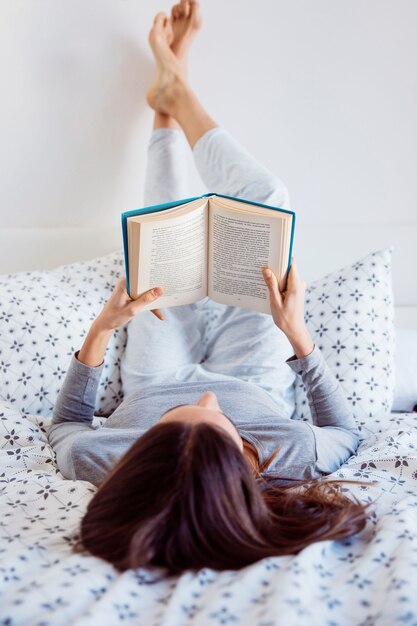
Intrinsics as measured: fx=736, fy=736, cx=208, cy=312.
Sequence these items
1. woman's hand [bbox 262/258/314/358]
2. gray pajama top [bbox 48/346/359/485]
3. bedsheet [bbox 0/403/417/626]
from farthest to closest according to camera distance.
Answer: woman's hand [bbox 262/258/314/358], gray pajama top [bbox 48/346/359/485], bedsheet [bbox 0/403/417/626]

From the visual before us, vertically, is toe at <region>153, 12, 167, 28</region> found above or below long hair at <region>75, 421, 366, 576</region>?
above

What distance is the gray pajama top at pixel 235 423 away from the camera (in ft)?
3.75

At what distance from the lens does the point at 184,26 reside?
75.0 inches

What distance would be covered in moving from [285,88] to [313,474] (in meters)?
1.18

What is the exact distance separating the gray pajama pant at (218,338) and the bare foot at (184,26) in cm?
29

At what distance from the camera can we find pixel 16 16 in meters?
1.86

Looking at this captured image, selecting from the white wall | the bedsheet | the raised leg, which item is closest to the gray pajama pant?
the raised leg

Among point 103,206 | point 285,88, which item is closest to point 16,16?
point 103,206

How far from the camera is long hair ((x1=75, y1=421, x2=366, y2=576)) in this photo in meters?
0.79

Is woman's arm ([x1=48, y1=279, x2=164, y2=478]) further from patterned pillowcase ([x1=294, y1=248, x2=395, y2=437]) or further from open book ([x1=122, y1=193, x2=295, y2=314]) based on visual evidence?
patterned pillowcase ([x1=294, y1=248, x2=395, y2=437])

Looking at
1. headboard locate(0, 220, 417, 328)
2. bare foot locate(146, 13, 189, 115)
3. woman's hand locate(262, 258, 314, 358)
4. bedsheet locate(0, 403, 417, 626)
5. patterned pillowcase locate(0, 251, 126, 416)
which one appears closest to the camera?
bedsheet locate(0, 403, 417, 626)

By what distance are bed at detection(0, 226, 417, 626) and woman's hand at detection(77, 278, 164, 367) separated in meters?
0.17

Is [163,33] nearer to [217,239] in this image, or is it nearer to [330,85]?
[330,85]

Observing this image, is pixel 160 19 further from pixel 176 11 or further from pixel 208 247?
pixel 208 247
